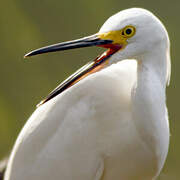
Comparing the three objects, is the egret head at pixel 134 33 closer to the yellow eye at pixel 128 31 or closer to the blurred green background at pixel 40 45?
the yellow eye at pixel 128 31

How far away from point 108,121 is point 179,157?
71.7 inches

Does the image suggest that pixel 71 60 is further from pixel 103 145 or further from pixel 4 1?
pixel 103 145

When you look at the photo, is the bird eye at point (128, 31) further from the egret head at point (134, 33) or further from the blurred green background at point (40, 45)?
the blurred green background at point (40, 45)

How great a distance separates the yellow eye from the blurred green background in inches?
75.6

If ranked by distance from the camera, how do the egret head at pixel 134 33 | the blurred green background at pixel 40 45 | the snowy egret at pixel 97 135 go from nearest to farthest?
the egret head at pixel 134 33, the snowy egret at pixel 97 135, the blurred green background at pixel 40 45

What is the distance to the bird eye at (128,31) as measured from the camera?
3.89ft

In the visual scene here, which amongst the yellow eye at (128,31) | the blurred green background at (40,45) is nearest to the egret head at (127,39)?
the yellow eye at (128,31)

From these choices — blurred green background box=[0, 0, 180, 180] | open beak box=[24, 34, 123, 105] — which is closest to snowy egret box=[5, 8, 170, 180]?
open beak box=[24, 34, 123, 105]

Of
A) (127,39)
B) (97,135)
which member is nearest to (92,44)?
(127,39)

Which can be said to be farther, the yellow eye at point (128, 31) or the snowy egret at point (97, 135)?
the snowy egret at point (97, 135)

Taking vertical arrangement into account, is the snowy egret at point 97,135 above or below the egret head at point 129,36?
below

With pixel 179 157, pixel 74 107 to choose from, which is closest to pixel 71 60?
pixel 179 157

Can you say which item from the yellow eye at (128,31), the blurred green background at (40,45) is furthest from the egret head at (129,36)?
the blurred green background at (40,45)

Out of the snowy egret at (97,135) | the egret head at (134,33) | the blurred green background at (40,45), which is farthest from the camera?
the blurred green background at (40,45)
